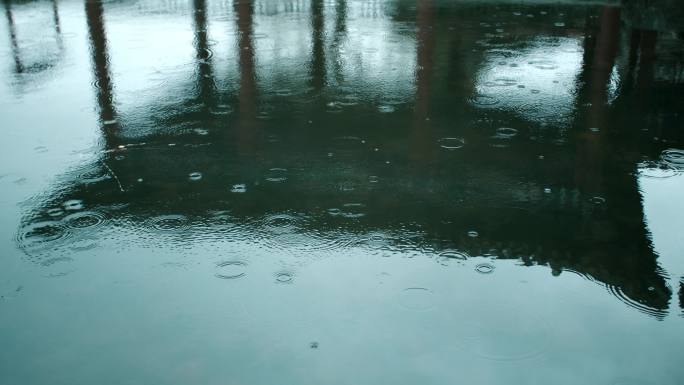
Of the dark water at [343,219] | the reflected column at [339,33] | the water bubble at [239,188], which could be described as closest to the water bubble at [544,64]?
the dark water at [343,219]

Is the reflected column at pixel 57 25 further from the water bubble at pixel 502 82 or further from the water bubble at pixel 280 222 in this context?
the water bubble at pixel 280 222

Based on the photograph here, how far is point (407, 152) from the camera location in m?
5.30

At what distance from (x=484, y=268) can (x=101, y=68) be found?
19.0 ft

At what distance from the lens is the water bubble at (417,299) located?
3.35 m

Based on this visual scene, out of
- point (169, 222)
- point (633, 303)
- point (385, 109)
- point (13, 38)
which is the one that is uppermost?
point (13, 38)

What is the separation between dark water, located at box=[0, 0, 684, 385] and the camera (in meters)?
3.04

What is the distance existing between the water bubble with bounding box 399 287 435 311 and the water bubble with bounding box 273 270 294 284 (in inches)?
22.4

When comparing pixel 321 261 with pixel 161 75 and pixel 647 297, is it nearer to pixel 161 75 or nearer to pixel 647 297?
pixel 647 297

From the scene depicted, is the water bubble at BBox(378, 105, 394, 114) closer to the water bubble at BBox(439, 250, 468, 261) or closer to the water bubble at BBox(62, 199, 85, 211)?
the water bubble at BBox(439, 250, 468, 261)

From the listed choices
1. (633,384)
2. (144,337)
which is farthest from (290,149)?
(633,384)

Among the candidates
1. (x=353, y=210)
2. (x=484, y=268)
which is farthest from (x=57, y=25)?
(x=484, y=268)

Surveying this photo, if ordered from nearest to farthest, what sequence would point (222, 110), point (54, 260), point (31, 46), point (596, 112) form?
point (54, 260) → point (596, 112) → point (222, 110) → point (31, 46)

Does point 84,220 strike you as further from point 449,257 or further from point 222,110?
point 222,110

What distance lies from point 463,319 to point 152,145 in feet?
10.5
